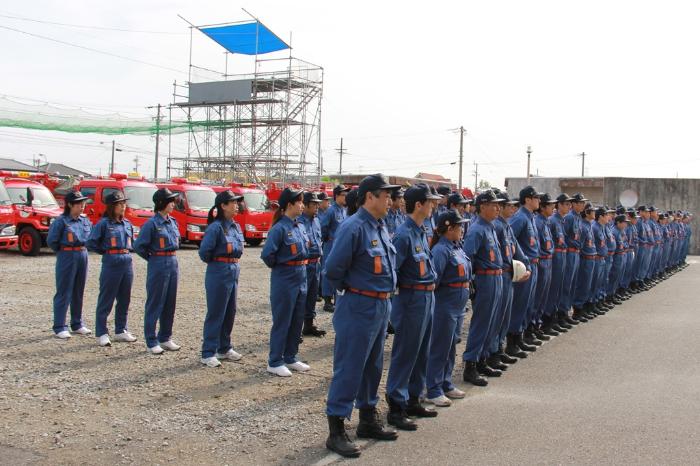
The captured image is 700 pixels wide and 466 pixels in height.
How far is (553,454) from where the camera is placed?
490cm

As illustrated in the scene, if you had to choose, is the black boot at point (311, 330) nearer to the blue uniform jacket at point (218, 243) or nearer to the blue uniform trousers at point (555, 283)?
the blue uniform jacket at point (218, 243)

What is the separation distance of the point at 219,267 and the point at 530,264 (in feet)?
12.8

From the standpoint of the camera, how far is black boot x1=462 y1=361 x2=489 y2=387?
693cm

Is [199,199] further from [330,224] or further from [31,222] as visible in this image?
[330,224]

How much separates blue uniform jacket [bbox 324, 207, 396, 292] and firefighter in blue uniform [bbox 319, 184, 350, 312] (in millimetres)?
5687

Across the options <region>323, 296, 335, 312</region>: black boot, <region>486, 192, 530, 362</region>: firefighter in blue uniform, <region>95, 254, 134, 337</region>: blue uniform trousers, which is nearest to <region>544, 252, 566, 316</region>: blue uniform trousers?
<region>486, 192, 530, 362</region>: firefighter in blue uniform

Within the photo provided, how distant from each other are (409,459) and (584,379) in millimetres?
3276

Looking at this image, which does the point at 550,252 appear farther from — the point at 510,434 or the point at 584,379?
the point at 510,434

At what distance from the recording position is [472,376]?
22.9ft

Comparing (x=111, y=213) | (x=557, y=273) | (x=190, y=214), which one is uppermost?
(x=111, y=213)

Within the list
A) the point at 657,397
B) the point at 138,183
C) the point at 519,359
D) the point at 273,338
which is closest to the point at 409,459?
Answer: the point at 273,338

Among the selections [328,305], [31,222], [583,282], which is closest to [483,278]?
[328,305]

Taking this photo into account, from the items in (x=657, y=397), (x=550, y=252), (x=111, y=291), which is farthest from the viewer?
(x=550, y=252)

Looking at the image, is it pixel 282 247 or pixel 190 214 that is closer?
pixel 282 247
